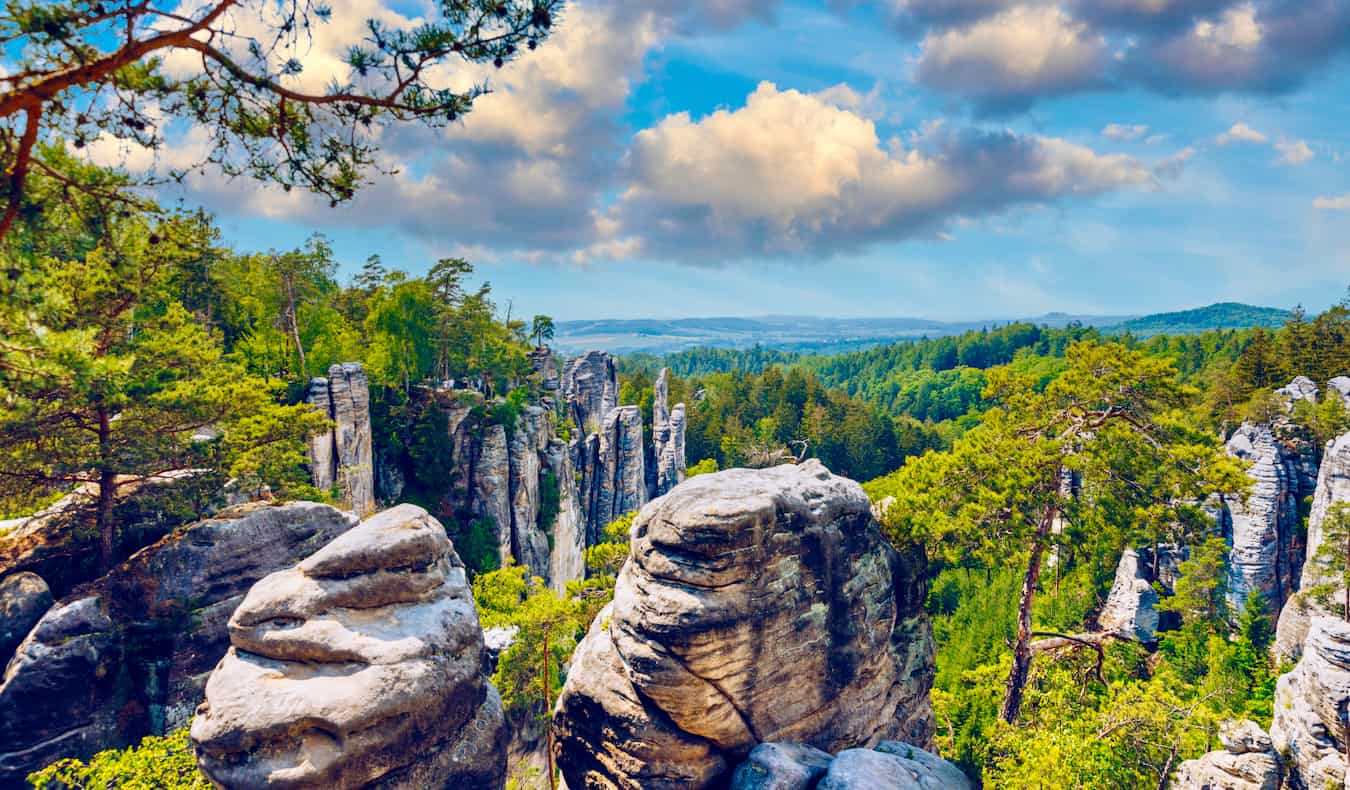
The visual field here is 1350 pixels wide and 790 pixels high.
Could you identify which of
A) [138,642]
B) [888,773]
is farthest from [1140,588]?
[138,642]

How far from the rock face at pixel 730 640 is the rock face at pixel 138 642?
371 inches

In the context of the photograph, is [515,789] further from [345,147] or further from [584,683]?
[345,147]

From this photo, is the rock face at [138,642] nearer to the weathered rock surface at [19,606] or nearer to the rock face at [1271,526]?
the weathered rock surface at [19,606]

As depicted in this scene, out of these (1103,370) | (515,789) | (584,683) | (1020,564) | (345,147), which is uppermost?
(345,147)

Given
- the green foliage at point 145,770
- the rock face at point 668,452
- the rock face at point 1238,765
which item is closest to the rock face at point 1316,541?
the rock face at point 1238,765

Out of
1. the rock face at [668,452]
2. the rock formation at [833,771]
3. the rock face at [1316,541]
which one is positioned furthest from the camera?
the rock face at [668,452]

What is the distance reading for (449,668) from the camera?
1201cm

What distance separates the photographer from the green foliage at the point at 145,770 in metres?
10.8

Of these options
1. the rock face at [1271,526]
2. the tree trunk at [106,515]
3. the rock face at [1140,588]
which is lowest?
the rock face at [1140,588]

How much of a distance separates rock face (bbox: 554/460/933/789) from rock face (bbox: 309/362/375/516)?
16898 mm

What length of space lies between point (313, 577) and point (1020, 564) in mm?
15049

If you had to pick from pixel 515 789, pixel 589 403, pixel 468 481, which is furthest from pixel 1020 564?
pixel 589 403

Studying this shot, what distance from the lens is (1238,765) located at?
428 inches

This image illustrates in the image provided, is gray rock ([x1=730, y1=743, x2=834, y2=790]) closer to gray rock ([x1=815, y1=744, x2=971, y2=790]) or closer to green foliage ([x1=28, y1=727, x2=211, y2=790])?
gray rock ([x1=815, y1=744, x2=971, y2=790])
